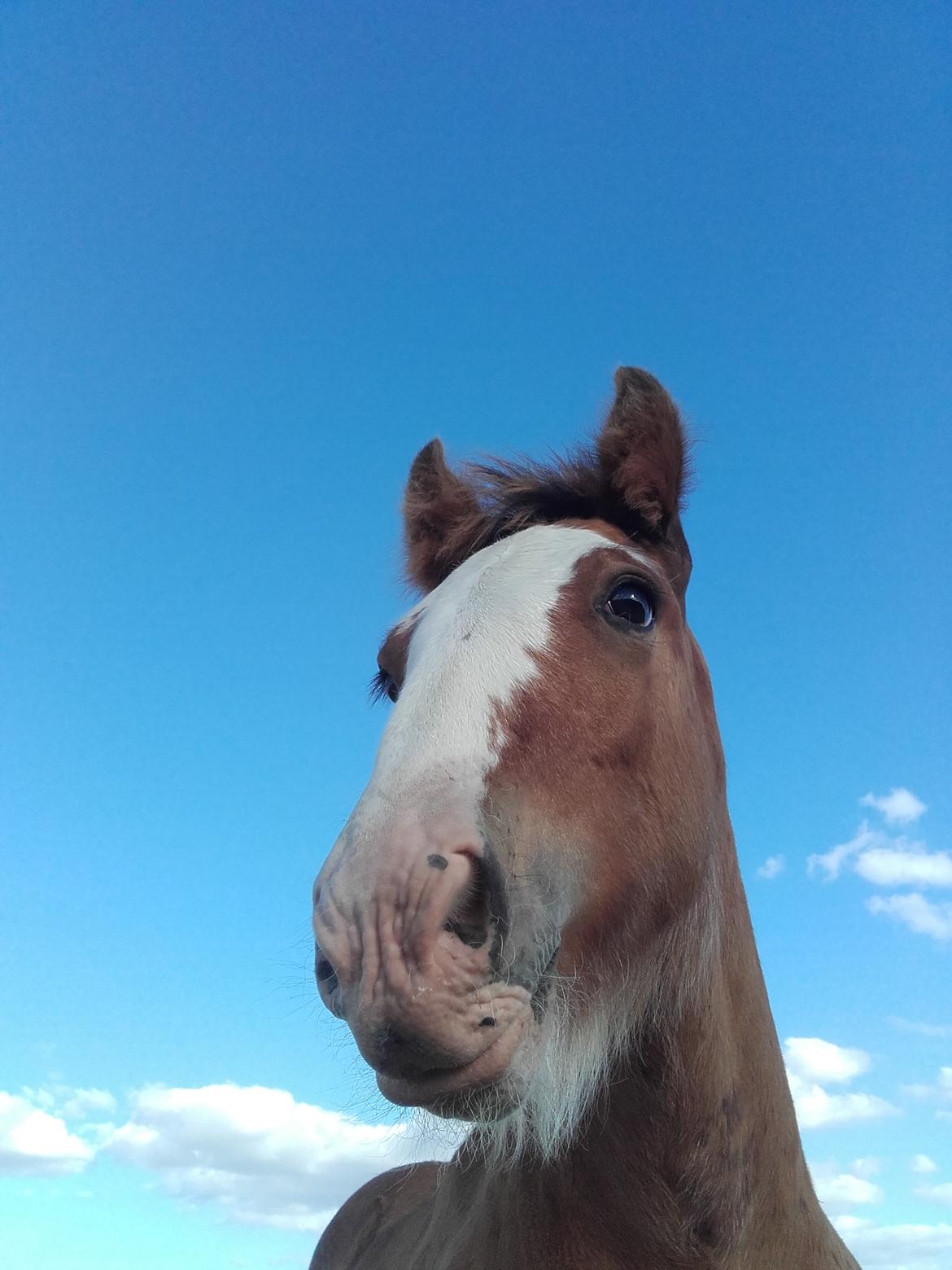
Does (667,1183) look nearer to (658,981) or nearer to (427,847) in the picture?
(658,981)

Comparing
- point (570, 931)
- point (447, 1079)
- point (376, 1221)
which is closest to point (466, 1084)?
point (447, 1079)

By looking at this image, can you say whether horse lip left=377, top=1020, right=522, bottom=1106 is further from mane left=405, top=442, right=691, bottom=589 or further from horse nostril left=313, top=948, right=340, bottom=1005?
mane left=405, top=442, right=691, bottom=589

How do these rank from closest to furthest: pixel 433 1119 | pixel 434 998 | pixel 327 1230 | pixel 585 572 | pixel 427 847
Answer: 1. pixel 434 998
2. pixel 427 847
3. pixel 433 1119
4. pixel 585 572
5. pixel 327 1230

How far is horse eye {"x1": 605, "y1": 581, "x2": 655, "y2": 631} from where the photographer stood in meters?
3.28

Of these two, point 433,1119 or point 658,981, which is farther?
point 658,981

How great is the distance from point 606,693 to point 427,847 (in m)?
1.05

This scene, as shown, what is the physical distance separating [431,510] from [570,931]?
2520 mm

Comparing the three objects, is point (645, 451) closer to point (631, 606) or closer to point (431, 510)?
point (631, 606)

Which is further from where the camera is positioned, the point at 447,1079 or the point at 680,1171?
the point at 680,1171

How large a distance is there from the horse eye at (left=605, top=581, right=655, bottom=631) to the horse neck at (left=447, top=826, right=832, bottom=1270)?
116cm

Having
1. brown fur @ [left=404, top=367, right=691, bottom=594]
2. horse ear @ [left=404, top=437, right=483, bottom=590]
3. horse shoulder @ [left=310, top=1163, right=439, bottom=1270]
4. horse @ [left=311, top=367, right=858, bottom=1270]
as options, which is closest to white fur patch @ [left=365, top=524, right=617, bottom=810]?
horse @ [left=311, top=367, right=858, bottom=1270]

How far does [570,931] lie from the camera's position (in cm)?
261

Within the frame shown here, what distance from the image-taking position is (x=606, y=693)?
9.87ft

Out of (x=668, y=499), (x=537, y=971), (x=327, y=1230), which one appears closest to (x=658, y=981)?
(x=537, y=971)
